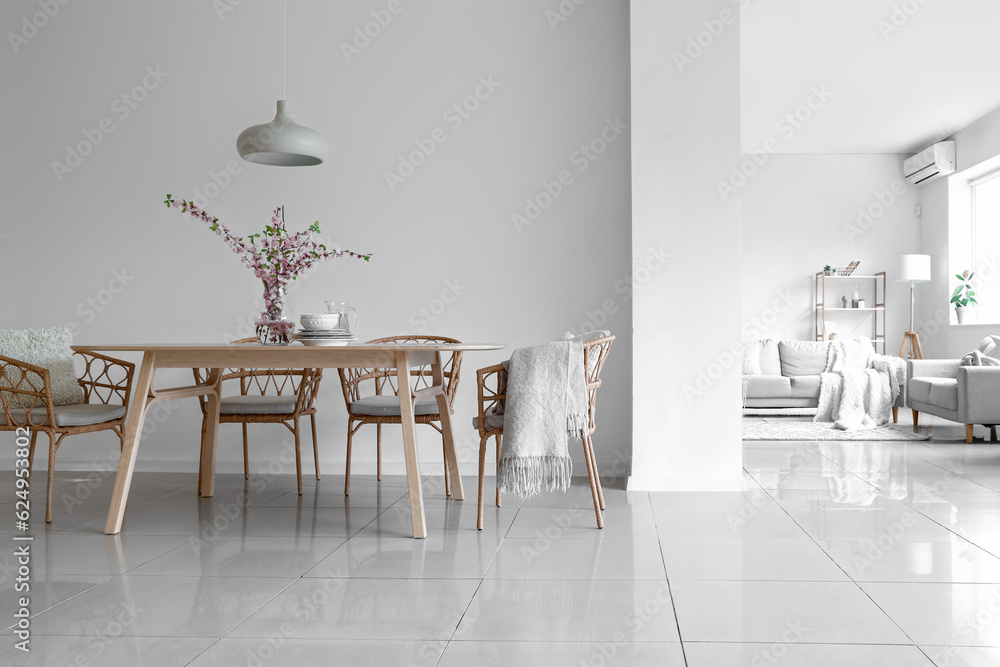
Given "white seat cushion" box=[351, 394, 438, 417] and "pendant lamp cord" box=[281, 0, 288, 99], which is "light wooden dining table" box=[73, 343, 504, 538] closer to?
"white seat cushion" box=[351, 394, 438, 417]

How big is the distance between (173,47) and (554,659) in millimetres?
4108

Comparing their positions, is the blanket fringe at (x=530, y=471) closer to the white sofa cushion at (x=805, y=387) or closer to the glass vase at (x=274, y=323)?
the glass vase at (x=274, y=323)

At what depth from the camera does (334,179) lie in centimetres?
433

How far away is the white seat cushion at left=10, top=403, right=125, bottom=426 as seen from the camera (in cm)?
318

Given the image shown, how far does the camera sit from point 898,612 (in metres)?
2.01

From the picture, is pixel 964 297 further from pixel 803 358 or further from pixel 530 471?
pixel 530 471

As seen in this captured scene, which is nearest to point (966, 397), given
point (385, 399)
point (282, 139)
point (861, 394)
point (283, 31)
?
point (861, 394)

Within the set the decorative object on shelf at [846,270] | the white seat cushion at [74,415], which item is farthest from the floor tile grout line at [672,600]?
the decorative object on shelf at [846,270]

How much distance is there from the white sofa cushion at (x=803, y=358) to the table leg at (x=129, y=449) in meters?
6.30

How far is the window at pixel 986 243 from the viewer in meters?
8.25

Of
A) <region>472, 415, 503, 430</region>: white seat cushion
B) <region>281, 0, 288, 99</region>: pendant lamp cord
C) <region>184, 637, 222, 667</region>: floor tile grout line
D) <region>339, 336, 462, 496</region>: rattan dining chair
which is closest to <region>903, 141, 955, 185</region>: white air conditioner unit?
<region>339, 336, 462, 496</region>: rattan dining chair

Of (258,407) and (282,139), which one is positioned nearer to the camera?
(282,139)

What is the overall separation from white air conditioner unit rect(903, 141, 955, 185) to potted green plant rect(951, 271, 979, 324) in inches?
44.9

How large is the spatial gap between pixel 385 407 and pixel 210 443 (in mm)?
952
